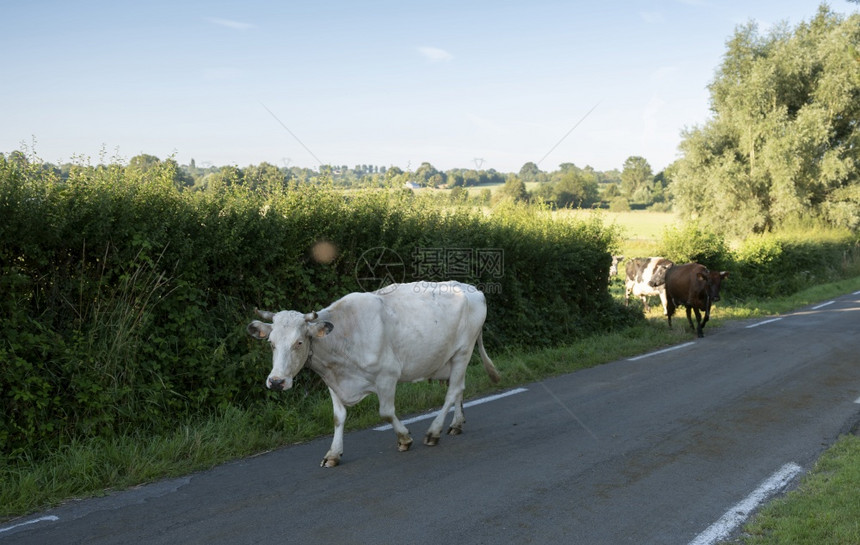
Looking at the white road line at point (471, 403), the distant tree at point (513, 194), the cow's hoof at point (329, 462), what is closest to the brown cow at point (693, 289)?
the distant tree at point (513, 194)

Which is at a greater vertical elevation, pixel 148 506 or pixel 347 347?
pixel 347 347

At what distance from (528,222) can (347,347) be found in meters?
9.02

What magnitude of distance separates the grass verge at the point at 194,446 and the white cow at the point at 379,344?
43.5 inches

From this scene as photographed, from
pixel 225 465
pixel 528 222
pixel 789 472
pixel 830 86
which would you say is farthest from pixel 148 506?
pixel 830 86

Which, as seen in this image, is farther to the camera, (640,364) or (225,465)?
(640,364)

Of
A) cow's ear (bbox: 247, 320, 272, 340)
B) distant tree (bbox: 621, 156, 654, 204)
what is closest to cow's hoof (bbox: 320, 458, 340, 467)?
cow's ear (bbox: 247, 320, 272, 340)

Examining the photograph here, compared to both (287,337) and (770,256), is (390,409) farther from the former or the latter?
(770,256)

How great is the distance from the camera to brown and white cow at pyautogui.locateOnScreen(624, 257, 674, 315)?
20281mm

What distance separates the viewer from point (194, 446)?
6.72 meters

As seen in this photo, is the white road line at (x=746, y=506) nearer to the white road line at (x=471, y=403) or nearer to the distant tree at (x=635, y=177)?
the white road line at (x=471, y=403)

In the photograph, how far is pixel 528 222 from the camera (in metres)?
14.9

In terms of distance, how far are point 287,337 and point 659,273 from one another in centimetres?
1664

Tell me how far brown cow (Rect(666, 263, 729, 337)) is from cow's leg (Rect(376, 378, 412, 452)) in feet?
36.6

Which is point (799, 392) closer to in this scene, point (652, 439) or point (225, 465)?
point (652, 439)
